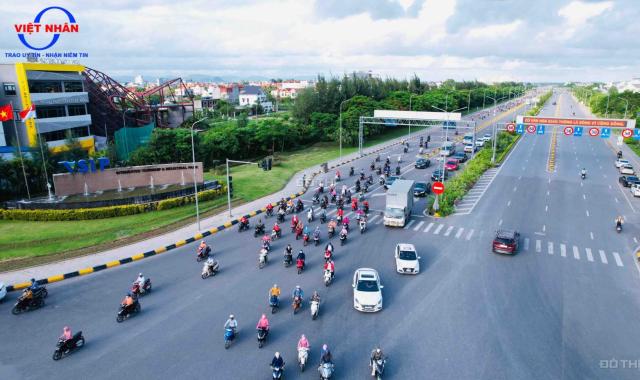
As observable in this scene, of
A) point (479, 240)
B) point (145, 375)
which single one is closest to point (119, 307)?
point (145, 375)

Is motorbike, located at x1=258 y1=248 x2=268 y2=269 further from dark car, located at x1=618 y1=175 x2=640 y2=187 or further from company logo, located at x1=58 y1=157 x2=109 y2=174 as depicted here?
dark car, located at x1=618 y1=175 x2=640 y2=187

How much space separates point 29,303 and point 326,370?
1494cm

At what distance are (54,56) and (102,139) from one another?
1432 centimetres

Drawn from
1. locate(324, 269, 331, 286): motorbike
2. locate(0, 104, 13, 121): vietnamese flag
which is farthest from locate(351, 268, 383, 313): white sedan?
locate(0, 104, 13, 121): vietnamese flag

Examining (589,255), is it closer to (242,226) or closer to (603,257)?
(603,257)

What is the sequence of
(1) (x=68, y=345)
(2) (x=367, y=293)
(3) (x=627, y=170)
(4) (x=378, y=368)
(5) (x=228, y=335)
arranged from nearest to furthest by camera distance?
(4) (x=378, y=368)
(1) (x=68, y=345)
(5) (x=228, y=335)
(2) (x=367, y=293)
(3) (x=627, y=170)

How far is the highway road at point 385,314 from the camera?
15.6m

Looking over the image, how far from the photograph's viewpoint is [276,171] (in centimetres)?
5334

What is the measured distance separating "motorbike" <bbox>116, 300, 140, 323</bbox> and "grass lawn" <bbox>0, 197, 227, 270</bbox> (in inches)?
401

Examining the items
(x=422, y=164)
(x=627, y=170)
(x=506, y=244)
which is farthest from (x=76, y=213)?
(x=627, y=170)

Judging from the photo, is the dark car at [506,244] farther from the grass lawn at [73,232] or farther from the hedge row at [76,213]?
the hedge row at [76,213]

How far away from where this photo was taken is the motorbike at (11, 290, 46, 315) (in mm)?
19500

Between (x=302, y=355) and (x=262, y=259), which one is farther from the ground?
(x=262, y=259)

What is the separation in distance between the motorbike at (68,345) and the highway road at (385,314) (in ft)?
0.97
